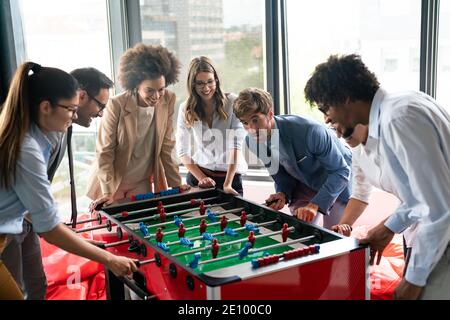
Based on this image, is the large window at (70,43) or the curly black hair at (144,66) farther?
the large window at (70,43)

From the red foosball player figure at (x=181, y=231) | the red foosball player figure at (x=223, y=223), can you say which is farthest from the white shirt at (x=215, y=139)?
the red foosball player figure at (x=181, y=231)

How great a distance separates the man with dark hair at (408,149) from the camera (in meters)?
1.54

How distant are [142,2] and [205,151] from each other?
1899 mm

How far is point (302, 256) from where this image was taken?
180 cm

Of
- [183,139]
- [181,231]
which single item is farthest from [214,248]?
[183,139]

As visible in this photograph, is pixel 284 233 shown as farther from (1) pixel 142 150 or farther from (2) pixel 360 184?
(1) pixel 142 150

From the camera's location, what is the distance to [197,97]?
3.31m

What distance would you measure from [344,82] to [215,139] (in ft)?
5.57

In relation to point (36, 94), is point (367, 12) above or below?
above

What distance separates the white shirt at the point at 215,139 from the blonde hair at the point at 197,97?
4 cm

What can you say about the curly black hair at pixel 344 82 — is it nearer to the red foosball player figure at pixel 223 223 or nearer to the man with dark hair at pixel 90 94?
the red foosball player figure at pixel 223 223

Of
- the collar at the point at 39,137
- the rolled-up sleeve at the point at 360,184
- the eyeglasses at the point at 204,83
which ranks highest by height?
the eyeglasses at the point at 204,83

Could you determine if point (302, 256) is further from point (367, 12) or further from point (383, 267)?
point (367, 12)

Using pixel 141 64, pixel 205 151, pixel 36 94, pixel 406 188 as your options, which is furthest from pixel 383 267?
pixel 36 94
